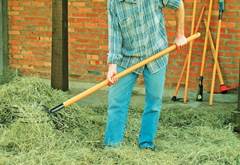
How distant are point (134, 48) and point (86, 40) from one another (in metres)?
3.26

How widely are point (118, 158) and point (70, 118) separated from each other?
105cm

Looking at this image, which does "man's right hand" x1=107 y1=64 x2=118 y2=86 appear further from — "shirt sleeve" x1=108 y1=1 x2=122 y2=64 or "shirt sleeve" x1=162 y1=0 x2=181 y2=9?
"shirt sleeve" x1=162 y1=0 x2=181 y2=9

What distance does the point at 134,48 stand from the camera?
4434mm

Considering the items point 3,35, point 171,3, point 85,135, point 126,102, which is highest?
point 171,3

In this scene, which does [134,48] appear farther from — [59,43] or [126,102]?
[59,43]

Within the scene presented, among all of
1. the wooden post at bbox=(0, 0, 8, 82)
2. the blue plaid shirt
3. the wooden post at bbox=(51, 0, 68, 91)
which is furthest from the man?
the wooden post at bbox=(0, 0, 8, 82)

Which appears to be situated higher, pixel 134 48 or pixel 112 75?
pixel 134 48

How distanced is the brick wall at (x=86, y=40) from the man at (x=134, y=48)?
2.41 m

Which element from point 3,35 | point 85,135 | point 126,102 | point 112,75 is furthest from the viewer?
point 3,35

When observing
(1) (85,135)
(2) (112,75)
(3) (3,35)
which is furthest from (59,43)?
(2) (112,75)

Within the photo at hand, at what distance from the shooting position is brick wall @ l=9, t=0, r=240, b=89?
6812mm

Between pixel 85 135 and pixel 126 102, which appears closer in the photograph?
pixel 126 102

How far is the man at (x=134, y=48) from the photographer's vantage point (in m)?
4.33

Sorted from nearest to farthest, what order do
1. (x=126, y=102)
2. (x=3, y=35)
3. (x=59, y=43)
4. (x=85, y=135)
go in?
(x=126, y=102)
(x=85, y=135)
(x=59, y=43)
(x=3, y=35)
